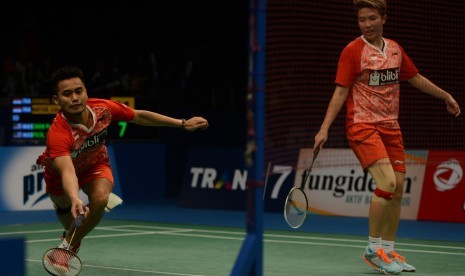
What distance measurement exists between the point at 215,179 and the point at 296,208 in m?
6.75

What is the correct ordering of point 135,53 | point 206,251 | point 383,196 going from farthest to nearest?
1. point 135,53
2. point 206,251
3. point 383,196

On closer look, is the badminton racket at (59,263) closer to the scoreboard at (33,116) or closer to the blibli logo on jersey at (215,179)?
the blibli logo on jersey at (215,179)

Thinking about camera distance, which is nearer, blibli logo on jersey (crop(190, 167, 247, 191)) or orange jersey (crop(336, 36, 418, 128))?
orange jersey (crop(336, 36, 418, 128))

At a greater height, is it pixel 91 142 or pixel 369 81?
pixel 369 81

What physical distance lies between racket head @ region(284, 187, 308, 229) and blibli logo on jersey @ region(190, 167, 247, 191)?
630 cm

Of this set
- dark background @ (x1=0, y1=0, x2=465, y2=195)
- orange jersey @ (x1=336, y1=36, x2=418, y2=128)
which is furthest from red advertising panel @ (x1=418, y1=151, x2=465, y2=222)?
orange jersey @ (x1=336, y1=36, x2=418, y2=128)

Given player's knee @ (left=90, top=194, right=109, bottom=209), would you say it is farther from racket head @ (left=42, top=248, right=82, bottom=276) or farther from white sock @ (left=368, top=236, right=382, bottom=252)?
white sock @ (left=368, top=236, right=382, bottom=252)

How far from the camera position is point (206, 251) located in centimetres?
1065

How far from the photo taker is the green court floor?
365 inches

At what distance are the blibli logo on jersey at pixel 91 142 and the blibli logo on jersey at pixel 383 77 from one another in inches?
86.8

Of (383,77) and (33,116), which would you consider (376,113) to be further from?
(33,116)

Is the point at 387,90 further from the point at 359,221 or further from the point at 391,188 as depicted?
the point at 359,221

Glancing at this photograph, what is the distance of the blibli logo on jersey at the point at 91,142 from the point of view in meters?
8.44

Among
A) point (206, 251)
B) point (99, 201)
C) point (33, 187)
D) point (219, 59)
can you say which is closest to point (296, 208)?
point (99, 201)
